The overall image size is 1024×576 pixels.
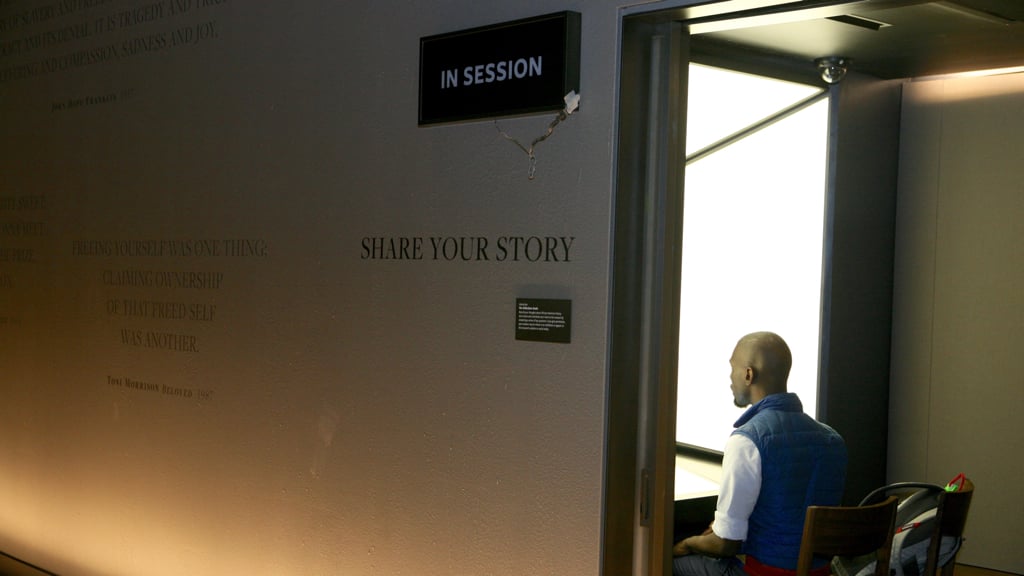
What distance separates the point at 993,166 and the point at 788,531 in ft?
8.83

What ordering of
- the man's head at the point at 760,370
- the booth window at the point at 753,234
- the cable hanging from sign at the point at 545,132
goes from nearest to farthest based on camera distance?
the cable hanging from sign at the point at 545,132, the man's head at the point at 760,370, the booth window at the point at 753,234

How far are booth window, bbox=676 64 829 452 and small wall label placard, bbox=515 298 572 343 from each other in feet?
7.64

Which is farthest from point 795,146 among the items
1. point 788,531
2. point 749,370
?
point 788,531

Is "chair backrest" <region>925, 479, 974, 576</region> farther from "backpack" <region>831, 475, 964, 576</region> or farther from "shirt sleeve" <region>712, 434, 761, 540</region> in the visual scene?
"shirt sleeve" <region>712, 434, 761, 540</region>

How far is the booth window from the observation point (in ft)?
16.8

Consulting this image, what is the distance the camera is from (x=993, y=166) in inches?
201

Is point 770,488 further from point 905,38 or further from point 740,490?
point 905,38

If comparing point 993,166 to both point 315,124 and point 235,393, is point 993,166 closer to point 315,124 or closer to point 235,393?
point 315,124

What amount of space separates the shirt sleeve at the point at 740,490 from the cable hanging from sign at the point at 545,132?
1.11 metres

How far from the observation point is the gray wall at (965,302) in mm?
5031

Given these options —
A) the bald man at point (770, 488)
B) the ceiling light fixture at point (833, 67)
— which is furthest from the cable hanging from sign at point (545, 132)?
the ceiling light fixture at point (833, 67)

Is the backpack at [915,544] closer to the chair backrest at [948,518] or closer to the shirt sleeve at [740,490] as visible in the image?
the chair backrest at [948,518]

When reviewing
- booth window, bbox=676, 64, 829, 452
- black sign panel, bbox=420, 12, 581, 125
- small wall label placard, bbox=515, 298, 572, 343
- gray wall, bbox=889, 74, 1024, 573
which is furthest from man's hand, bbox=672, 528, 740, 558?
gray wall, bbox=889, 74, 1024, 573

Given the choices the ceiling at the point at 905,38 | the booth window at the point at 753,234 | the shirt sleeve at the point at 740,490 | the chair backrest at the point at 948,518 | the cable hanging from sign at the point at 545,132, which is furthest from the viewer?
the booth window at the point at 753,234
